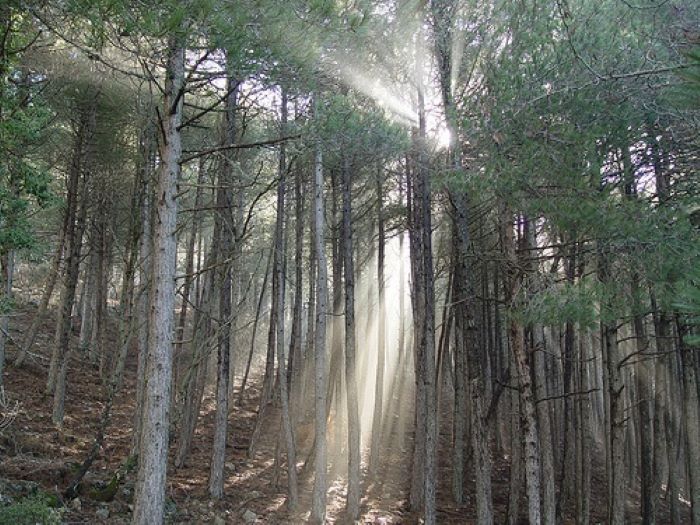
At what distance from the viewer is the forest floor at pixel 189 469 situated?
705cm

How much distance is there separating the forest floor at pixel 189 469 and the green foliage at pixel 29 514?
84cm

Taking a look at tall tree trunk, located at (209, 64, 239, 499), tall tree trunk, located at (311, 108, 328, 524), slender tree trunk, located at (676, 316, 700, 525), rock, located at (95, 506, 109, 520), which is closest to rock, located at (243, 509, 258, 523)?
tall tree trunk, located at (209, 64, 239, 499)

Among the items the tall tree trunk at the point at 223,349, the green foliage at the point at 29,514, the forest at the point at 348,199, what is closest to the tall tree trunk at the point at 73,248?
the forest at the point at 348,199

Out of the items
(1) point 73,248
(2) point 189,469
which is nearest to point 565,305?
(2) point 189,469

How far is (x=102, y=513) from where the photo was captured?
253 inches

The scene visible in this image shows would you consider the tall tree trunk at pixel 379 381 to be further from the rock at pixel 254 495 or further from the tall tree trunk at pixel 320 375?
the rock at pixel 254 495

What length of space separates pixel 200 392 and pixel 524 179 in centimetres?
808

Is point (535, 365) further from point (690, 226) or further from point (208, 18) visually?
point (208, 18)

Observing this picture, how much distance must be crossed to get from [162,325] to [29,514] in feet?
7.22

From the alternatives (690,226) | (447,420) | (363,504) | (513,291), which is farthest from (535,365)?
(447,420)

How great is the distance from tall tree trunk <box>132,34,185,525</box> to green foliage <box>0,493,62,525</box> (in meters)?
0.94

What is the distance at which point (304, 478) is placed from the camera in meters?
11.2

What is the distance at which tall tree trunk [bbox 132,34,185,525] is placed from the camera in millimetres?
5066

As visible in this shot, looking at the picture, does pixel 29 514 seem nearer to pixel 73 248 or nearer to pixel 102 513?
pixel 102 513
